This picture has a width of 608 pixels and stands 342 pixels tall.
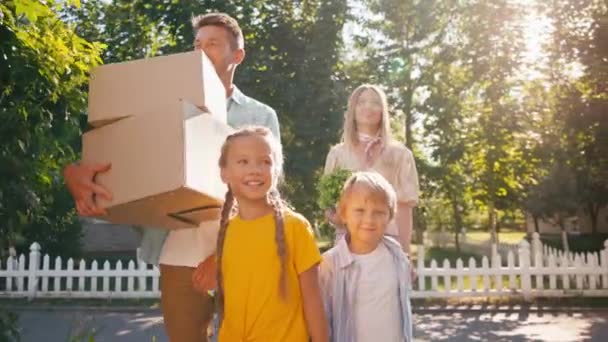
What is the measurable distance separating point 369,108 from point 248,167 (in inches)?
52.5

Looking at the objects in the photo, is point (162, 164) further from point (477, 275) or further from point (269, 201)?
point (477, 275)

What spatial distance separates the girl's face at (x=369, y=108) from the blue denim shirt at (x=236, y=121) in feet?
2.53

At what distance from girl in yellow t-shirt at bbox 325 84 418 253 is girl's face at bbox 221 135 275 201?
1175mm

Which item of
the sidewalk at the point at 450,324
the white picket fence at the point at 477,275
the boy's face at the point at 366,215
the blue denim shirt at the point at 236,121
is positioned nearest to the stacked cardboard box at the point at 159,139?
the blue denim shirt at the point at 236,121

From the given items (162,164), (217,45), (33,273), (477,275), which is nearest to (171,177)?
(162,164)

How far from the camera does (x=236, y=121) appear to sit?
2660 mm

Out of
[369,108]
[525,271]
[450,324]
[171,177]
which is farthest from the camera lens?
[525,271]

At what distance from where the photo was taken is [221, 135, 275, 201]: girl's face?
211 centimetres

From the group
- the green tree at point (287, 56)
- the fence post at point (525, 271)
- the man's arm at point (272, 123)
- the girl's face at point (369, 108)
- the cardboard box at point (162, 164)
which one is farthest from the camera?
the green tree at point (287, 56)

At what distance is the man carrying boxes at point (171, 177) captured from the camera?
6.59 feet

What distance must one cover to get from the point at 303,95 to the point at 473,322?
6.76m

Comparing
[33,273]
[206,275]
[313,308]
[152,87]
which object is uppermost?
[152,87]

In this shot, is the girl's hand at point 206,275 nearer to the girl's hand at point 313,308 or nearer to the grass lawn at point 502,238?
the girl's hand at point 313,308

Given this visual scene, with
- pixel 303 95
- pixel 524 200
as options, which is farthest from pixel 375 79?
pixel 524 200
